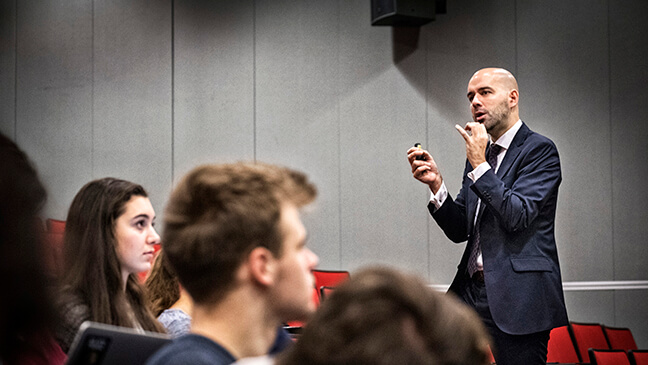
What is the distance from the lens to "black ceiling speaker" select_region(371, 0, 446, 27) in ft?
13.0

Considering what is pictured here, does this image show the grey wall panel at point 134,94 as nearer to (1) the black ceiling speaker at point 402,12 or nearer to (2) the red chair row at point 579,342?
(1) the black ceiling speaker at point 402,12

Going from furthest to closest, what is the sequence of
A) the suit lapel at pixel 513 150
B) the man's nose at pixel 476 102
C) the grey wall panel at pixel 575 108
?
the grey wall panel at pixel 575 108 < the man's nose at pixel 476 102 < the suit lapel at pixel 513 150

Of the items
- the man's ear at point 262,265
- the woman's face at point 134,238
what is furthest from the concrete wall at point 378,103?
the man's ear at point 262,265

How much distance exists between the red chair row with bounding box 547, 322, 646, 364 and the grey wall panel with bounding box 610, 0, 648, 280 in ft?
2.11


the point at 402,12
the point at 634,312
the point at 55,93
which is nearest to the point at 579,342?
the point at 634,312

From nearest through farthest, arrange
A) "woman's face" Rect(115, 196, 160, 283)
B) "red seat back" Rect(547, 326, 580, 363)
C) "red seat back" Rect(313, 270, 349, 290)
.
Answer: "woman's face" Rect(115, 196, 160, 283)
"red seat back" Rect(547, 326, 580, 363)
"red seat back" Rect(313, 270, 349, 290)

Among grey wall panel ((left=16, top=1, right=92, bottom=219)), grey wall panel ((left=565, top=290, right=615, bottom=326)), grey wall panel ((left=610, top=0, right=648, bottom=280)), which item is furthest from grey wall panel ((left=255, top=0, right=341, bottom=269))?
grey wall panel ((left=610, top=0, right=648, bottom=280))

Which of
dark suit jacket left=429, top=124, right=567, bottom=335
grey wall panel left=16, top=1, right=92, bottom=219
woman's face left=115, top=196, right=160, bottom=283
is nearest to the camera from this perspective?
woman's face left=115, top=196, right=160, bottom=283

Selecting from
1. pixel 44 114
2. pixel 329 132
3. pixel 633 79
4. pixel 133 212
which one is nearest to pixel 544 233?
pixel 133 212

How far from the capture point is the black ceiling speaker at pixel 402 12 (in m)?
3.97

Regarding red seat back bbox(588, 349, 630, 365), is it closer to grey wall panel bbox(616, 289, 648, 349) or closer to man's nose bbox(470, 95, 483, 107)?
man's nose bbox(470, 95, 483, 107)

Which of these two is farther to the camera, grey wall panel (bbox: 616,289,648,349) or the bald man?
grey wall panel (bbox: 616,289,648,349)

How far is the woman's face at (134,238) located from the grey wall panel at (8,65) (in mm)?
2875

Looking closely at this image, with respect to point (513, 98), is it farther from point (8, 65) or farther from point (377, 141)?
point (8, 65)
